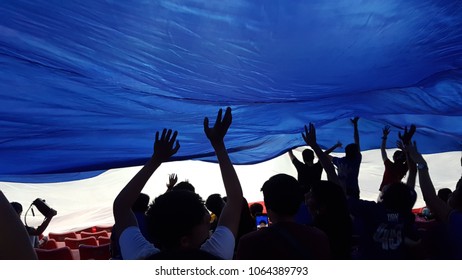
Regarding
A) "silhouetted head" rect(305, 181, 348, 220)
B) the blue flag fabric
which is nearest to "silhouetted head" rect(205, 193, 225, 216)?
the blue flag fabric

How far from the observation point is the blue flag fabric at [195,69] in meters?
2.61

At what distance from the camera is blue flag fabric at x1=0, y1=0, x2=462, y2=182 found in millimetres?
2605

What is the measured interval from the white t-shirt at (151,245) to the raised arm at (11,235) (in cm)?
63

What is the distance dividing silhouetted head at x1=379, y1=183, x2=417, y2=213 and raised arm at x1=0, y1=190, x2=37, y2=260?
197cm

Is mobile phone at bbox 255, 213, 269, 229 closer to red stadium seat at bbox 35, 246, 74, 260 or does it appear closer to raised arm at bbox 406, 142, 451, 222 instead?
red stadium seat at bbox 35, 246, 74, 260

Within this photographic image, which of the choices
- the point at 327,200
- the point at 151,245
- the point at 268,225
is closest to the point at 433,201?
the point at 327,200

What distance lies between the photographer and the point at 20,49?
270 cm

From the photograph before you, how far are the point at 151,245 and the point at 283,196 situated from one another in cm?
56

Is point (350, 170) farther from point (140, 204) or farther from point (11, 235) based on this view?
point (11, 235)

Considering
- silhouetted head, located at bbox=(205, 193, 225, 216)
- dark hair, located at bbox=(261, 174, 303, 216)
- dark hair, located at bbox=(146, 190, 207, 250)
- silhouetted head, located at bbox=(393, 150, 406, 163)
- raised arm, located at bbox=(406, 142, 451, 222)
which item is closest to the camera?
dark hair, located at bbox=(146, 190, 207, 250)

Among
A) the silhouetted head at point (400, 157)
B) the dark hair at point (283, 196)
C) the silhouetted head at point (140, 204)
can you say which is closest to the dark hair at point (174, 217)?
the dark hair at point (283, 196)

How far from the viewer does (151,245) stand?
1.63 meters
